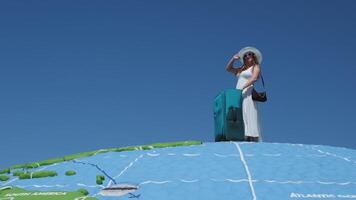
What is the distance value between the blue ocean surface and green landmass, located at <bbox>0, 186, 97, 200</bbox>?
269mm

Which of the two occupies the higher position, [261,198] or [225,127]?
[225,127]

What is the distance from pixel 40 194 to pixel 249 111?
790 cm

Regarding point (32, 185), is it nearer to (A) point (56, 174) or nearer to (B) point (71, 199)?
(A) point (56, 174)

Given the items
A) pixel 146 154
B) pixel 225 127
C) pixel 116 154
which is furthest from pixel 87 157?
pixel 225 127

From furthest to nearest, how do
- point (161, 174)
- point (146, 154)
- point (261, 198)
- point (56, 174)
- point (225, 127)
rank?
point (225, 127)
point (146, 154)
point (56, 174)
point (161, 174)
point (261, 198)

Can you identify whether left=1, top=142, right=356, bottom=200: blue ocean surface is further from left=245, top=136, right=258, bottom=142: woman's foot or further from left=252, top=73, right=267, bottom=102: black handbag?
left=252, top=73, right=267, bottom=102: black handbag

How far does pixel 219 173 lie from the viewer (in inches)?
504

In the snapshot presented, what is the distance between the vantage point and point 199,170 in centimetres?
1315

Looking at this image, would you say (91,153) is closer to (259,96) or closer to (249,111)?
(249,111)

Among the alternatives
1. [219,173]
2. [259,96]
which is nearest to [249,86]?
[259,96]

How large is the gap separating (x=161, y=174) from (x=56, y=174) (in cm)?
323

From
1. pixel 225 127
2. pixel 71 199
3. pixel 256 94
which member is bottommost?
pixel 71 199

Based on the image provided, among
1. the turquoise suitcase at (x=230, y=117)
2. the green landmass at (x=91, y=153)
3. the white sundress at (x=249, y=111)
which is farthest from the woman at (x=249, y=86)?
the green landmass at (x=91, y=153)

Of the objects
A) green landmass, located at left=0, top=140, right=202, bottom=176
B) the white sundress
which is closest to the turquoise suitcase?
the white sundress
